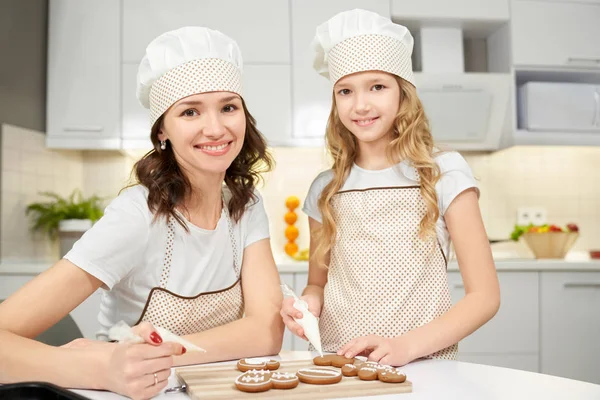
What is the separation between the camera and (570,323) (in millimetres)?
2977

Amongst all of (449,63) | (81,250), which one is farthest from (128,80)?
(81,250)

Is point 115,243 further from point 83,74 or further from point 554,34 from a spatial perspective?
point 554,34

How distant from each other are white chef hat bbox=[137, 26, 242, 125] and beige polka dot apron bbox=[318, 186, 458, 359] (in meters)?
0.45

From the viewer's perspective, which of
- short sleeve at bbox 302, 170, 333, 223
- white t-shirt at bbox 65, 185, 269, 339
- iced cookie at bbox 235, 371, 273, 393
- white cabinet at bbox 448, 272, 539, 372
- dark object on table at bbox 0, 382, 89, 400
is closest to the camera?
dark object on table at bbox 0, 382, 89, 400

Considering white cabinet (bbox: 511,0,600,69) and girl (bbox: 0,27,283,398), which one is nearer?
girl (bbox: 0,27,283,398)

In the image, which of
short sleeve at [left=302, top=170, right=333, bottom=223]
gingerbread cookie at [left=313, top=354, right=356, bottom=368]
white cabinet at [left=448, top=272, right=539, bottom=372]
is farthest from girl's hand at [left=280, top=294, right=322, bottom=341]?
white cabinet at [left=448, top=272, right=539, bottom=372]

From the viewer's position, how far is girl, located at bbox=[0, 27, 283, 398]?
3.66 feet

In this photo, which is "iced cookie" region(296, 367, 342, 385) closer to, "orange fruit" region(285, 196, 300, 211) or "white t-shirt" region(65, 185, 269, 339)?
"white t-shirt" region(65, 185, 269, 339)

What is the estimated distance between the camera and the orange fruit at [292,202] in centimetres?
352

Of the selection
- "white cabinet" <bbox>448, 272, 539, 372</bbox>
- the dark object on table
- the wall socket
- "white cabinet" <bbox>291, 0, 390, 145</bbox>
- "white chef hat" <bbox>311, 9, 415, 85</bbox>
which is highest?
"white cabinet" <bbox>291, 0, 390, 145</bbox>

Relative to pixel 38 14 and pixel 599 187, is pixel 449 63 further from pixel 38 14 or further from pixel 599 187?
pixel 38 14

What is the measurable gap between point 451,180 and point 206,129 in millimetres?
569

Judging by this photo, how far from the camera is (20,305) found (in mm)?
1052

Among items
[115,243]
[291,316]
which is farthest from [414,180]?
[115,243]
